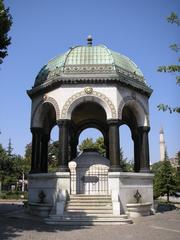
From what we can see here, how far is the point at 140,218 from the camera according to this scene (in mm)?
16812

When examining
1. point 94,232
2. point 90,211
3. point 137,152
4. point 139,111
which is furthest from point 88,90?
point 94,232

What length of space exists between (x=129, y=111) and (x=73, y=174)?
684cm

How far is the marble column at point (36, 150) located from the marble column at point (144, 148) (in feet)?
24.6

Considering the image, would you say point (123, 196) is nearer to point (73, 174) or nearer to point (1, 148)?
point (73, 174)

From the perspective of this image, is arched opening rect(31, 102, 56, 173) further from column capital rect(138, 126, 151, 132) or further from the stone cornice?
column capital rect(138, 126, 151, 132)

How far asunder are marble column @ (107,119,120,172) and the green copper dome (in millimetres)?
3207

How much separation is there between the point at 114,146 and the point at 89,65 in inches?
Result: 233

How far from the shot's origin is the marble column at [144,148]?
68.6 feet

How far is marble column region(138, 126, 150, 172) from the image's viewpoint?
20906 millimetres

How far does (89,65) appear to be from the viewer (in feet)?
66.2

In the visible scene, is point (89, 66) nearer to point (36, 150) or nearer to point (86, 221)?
point (36, 150)

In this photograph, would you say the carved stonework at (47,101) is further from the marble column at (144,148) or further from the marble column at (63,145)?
the marble column at (144,148)

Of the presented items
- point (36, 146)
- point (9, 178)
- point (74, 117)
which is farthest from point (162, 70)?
point (9, 178)

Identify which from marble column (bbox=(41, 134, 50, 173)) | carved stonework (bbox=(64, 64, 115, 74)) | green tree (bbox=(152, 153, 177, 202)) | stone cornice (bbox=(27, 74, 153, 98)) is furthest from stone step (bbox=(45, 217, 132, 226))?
green tree (bbox=(152, 153, 177, 202))
